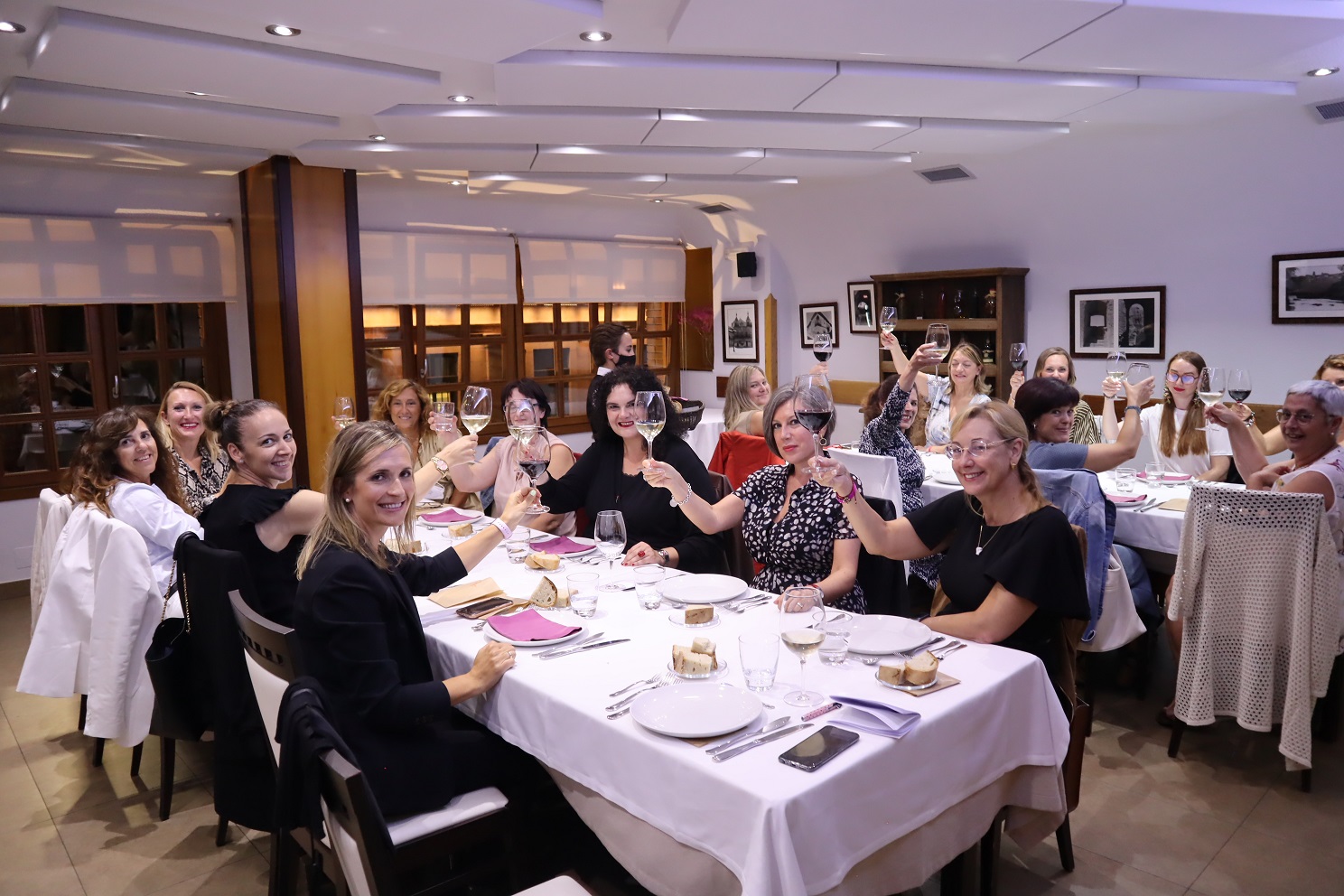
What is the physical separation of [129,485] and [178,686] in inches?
31.4

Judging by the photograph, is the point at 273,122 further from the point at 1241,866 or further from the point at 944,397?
the point at 1241,866

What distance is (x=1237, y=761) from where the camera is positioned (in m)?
3.39

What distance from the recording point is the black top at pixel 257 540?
2801 mm

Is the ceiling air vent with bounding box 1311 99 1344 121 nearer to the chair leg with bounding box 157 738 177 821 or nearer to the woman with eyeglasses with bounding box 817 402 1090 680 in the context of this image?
the woman with eyeglasses with bounding box 817 402 1090 680

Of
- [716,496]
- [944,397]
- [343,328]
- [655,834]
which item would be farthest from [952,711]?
[343,328]

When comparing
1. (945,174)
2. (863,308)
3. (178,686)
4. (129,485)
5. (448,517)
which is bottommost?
(178,686)

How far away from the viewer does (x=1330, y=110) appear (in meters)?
5.45

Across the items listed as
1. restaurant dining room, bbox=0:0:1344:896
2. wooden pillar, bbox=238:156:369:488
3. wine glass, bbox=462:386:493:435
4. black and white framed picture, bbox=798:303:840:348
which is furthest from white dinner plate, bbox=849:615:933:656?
black and white framed picture, bbox=798:303:840:348

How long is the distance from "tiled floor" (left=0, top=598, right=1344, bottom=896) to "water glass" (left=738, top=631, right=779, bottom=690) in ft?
3.57

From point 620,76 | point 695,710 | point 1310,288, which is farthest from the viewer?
point 1310,288

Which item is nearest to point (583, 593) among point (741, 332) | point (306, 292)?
point (306, 292)

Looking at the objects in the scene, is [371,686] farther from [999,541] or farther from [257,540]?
[999,541]

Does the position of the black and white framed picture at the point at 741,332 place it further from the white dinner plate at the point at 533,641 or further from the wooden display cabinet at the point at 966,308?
the white dinner plate at the point at 533,641

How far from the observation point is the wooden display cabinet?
23.8 feet
